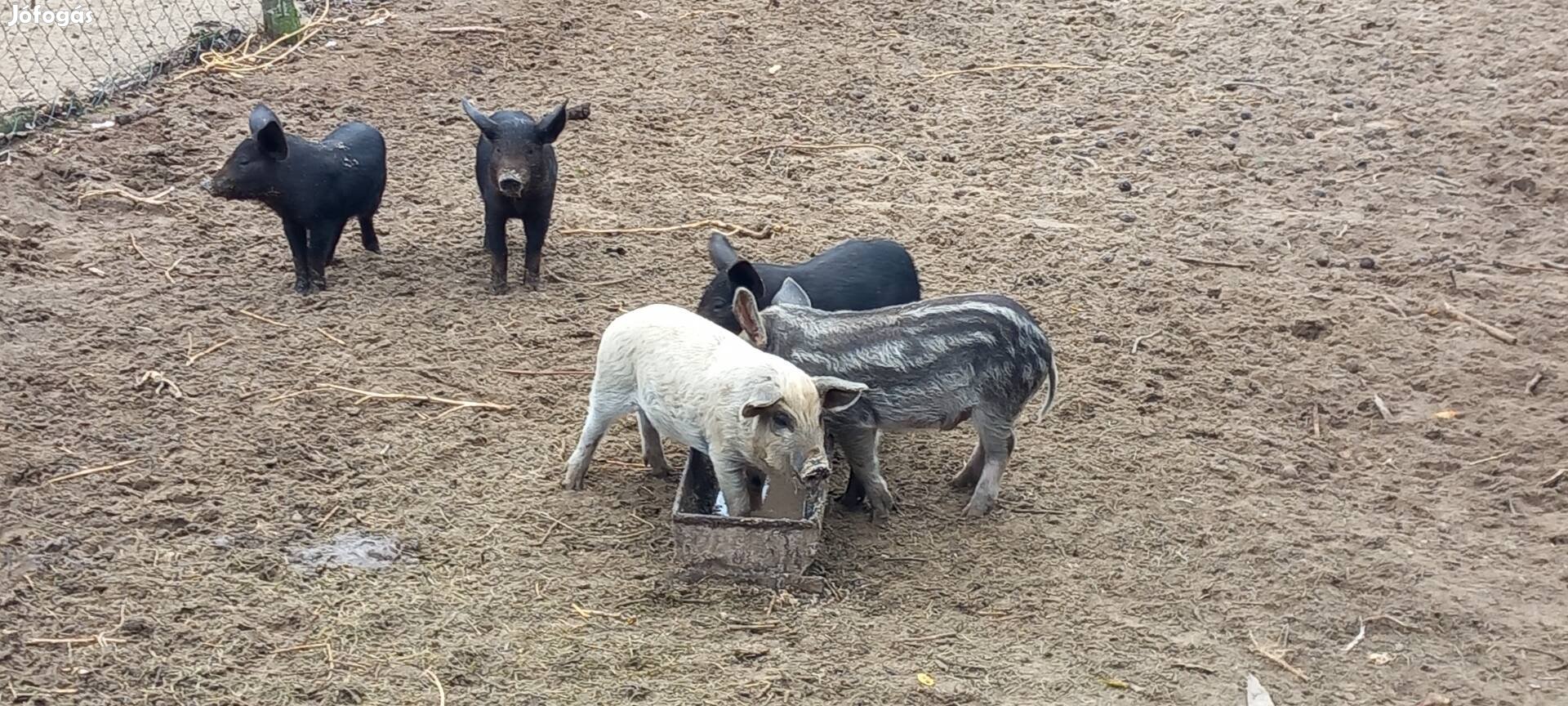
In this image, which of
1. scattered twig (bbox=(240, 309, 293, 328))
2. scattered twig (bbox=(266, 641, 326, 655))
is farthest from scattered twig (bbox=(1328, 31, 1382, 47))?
scattered twig (bbox=(266, 641, 326, 655))

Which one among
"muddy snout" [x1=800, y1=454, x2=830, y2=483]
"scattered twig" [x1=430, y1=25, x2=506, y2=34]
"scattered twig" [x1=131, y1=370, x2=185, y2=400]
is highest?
"muddy snout" [x1=800, y1=454, x2=830, y2=483]

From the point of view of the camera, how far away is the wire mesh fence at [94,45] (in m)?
9.63

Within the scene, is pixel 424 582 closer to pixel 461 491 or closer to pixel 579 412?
pixel 461 491

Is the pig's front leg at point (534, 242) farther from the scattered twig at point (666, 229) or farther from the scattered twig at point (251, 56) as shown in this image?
the scattered twig at point (251, 56)

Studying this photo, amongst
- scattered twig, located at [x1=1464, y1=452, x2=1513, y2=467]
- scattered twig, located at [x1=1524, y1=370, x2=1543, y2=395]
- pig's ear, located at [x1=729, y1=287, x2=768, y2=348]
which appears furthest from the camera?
scattered twig, located at [x1=1524, y1=370, x2=1543, y2=395]

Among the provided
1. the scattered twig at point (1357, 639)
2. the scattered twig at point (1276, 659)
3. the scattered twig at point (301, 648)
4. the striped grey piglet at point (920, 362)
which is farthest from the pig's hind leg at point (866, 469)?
the scattered twig at point (301, 648)

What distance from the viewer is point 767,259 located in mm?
8211

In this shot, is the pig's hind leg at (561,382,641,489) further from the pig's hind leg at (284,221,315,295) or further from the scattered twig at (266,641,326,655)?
the pig's hind leg at (284,221,315,295)

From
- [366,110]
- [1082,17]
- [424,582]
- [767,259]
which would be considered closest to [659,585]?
[424,582]

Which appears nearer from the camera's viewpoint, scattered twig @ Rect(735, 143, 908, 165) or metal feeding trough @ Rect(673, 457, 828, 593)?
metal feeding trough @ Rect(673, 457, 828, 593)

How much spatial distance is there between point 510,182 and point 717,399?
7.48 ft

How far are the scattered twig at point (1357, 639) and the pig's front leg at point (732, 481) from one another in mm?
2112

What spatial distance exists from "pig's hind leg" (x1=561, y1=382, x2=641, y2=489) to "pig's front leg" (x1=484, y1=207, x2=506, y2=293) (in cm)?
180

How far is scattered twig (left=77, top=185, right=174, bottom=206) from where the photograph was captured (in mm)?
8625
